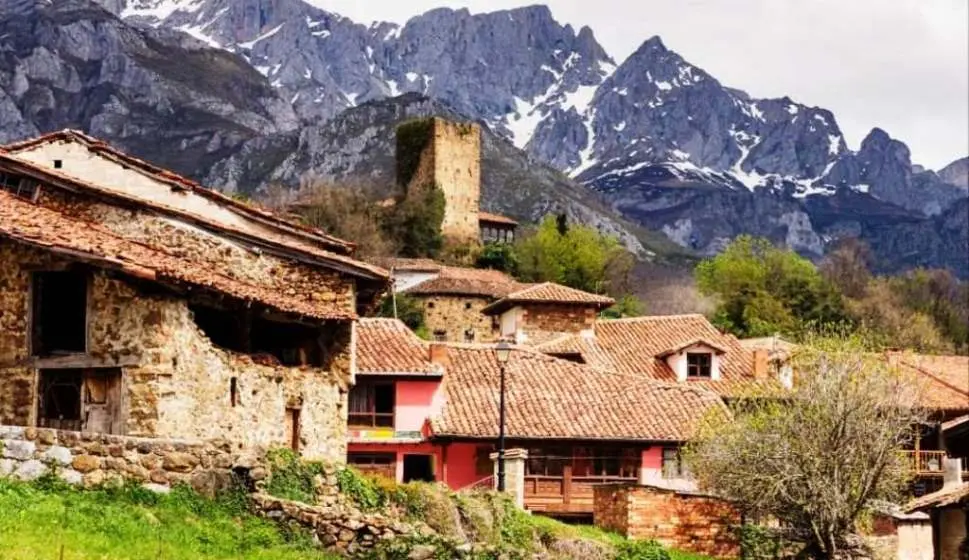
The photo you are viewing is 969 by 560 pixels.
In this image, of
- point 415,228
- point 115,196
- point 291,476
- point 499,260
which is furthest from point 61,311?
point 415,228

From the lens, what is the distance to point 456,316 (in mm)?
87125

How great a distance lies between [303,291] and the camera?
27516 mm

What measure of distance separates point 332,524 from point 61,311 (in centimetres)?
605

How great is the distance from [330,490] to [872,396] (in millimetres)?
15518

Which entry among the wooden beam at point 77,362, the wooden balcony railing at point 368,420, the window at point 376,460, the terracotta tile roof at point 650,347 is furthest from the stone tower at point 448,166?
the wooden beam at point 77,362

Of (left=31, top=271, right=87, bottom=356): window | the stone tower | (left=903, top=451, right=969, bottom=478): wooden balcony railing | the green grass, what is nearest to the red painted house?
(left=903, top=451, right=969, bottom=478): wooden balcony railing

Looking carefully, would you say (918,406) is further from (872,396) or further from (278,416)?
(278,416)

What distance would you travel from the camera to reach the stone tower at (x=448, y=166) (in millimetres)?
117500

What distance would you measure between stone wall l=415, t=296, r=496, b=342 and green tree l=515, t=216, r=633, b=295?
454 inches

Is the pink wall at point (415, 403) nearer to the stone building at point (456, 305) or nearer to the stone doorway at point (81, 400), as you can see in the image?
the stone doorway at point (81, 400)

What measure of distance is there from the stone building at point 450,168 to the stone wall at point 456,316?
28396 mm

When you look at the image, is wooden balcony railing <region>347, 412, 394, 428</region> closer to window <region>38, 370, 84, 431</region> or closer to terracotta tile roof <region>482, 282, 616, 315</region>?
window <region>38, 370, 84, 431</region>

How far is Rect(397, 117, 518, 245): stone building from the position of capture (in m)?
118

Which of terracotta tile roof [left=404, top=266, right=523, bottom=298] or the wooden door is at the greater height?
terracotta tile roof [left=404, top=266, right=523, bottom=298]
